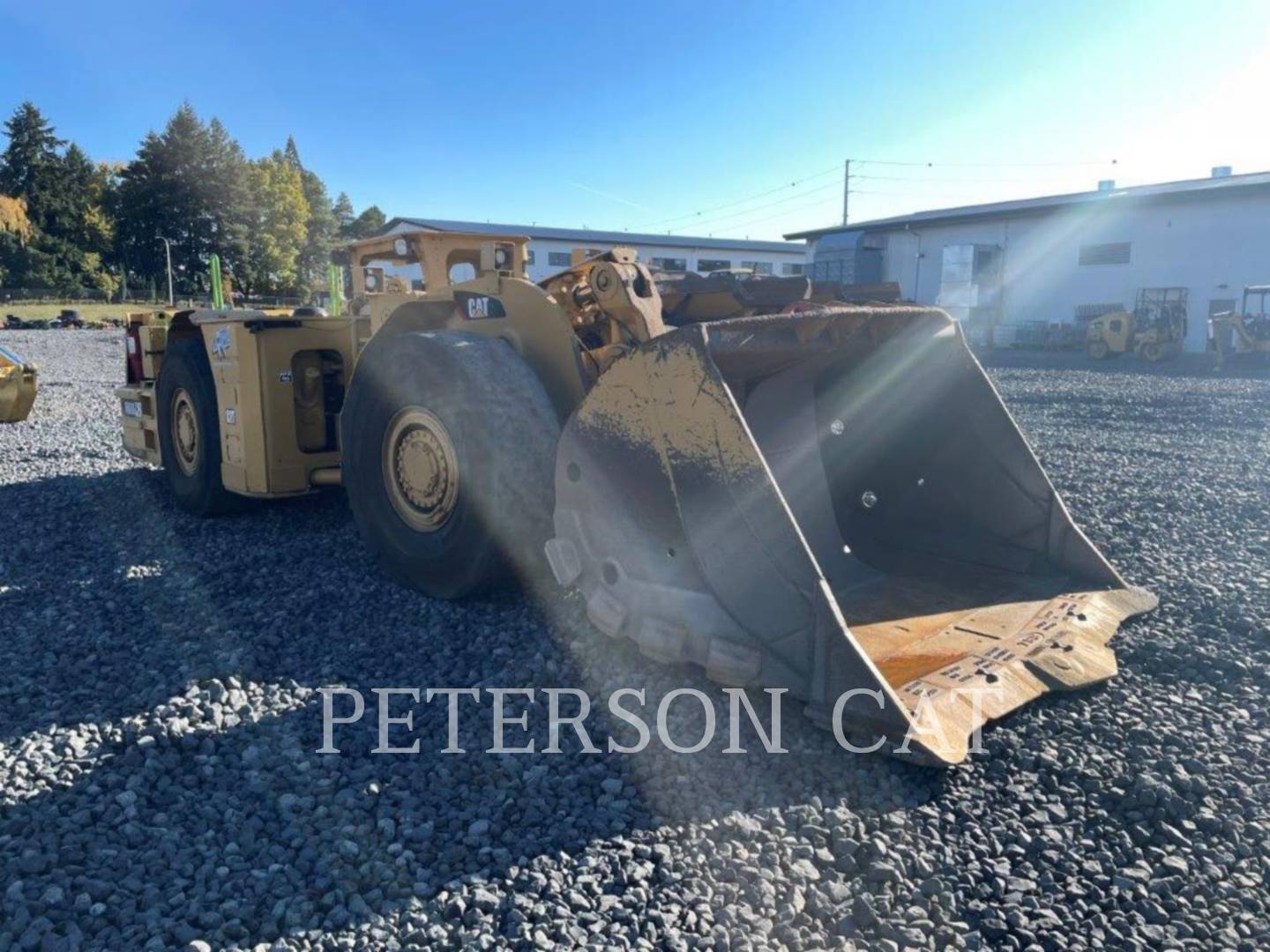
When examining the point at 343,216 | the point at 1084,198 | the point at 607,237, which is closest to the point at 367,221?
the point at 343,216

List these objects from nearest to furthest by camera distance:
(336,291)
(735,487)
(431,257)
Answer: (735,487) < (431,257) < (336,291)

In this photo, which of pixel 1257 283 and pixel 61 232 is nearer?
pixel 1257 283

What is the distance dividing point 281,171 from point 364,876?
82.7 metres

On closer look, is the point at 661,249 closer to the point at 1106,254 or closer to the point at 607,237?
the point at 607,237

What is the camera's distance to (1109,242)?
34.8 meters

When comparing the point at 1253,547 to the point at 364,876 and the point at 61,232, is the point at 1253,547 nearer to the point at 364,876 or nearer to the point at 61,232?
the point at 364,876

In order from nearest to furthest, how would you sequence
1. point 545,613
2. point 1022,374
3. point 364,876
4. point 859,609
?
point 364,876 → point 859,609 → point 545,613 → point 1022,374

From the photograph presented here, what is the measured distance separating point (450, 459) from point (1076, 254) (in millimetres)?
37113

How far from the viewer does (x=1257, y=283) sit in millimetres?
30750

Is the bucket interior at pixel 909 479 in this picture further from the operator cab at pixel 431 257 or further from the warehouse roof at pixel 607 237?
the warehouse roof at pixel 607 237

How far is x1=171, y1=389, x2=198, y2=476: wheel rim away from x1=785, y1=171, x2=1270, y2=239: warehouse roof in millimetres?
34139

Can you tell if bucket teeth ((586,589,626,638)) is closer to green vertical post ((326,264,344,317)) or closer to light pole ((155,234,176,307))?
green vertical post ((326,264,344,317))

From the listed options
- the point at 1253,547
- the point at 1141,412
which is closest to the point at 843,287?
the point at 1253,547

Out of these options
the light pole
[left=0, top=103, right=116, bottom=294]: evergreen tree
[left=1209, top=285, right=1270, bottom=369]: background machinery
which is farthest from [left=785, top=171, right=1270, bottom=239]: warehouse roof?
[left=0, top=103, right=116, bottom=294]: evergreen tree
